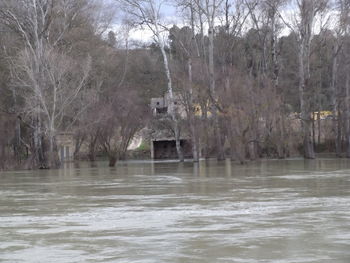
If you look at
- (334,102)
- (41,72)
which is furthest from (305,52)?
(41,72)

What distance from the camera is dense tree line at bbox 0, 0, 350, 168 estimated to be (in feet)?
134

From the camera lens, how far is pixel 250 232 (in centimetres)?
1027

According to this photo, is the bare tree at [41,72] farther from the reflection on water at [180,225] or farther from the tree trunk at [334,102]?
the reflection on water at [180,225]

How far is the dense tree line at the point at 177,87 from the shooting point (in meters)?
40.8

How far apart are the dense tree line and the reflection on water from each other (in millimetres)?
22163

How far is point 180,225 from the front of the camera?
1123 cm

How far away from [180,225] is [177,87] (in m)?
37.2

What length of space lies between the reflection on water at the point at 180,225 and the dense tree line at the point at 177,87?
22.2m

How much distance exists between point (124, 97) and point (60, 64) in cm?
1752

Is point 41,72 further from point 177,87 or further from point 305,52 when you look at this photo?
point 305,52

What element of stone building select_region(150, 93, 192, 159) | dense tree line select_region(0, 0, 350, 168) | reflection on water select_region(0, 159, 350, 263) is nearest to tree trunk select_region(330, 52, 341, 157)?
dense tree line select_region(0, 0, 350, 168)

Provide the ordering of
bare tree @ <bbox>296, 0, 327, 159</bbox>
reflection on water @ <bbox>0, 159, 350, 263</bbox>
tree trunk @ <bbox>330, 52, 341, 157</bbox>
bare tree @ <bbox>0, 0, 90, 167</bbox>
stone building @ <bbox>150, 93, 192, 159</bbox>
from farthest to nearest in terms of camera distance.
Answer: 1. stone building @ <bbox>150, 93, 192, 159</bbox>
2. tree trunk @ <bbox>330, 52, 341, 157</bbox>
3. bare tree @ <bbox>296, 0, 327, 159</bbox>
4. bare tree @ <bbox>0, 0, 90, 167</bbox>
5. reflection on water @ <bbox>0, 159, 350, 263</bbox>

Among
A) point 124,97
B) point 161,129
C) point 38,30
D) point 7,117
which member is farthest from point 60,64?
point 161,129

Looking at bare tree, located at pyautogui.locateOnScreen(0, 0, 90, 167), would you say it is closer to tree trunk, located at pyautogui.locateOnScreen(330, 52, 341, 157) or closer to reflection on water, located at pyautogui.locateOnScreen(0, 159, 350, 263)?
tree trunk, located at pyautogui.locateOnScreen(330, 52, 341, 157)
